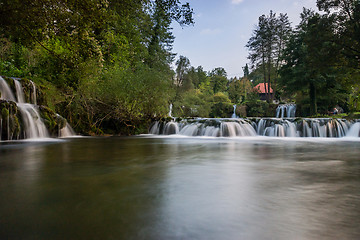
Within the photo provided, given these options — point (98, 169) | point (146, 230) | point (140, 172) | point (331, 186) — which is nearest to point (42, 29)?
point (98, 169)

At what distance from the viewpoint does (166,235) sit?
5.78 ft

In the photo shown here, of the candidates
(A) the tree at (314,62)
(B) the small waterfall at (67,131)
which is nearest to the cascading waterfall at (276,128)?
(B) the small waterfall at (67,131)

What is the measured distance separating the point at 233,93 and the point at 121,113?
4042cm

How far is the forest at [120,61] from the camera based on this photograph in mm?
7840

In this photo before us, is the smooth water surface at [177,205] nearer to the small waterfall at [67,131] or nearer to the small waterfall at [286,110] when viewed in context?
the small waterfall at [67,131]

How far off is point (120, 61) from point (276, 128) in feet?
41.1

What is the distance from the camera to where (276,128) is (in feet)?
54.1

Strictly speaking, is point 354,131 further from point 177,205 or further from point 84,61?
point 177,205

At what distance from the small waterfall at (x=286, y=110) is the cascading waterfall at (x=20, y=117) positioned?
29.0 metres

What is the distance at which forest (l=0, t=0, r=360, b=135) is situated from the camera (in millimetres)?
7840

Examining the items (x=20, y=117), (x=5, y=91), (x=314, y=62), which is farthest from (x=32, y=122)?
(x=314, y=62)

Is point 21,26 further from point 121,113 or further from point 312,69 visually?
point 312,69

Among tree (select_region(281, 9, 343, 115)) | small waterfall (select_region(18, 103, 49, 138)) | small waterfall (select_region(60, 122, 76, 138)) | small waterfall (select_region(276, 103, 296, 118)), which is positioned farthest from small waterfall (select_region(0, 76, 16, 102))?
small waterfall (select_region(276, 103, 296, 118))

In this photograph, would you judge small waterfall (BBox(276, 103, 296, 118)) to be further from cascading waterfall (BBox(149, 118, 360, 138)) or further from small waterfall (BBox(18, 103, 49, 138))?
small waterfall (BBox(18, 103, 49, 138))
